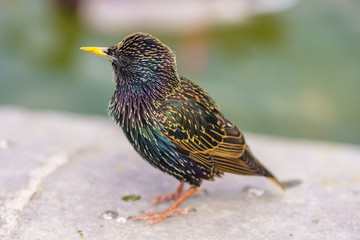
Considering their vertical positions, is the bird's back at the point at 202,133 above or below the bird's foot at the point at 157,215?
above

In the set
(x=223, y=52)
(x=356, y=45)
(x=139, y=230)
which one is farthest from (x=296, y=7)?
(x=139, y=230)

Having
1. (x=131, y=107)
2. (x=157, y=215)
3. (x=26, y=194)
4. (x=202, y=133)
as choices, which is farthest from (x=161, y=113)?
(x=26, y=194)

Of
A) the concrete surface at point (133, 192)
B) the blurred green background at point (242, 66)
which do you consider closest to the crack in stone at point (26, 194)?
the concrete surface at point (133, 192)

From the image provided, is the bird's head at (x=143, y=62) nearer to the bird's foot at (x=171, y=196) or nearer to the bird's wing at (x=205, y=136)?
the bird's wing at (x=205, y=136)

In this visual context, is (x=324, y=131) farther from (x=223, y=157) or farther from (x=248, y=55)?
(x=223, y=157)

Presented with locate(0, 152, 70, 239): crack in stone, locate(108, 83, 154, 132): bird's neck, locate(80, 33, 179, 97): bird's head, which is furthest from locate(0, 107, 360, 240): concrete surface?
locate(80, 33, 179, 97): bird's head

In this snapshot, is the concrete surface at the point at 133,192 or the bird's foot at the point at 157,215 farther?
the bird's foot at the point at 157,215

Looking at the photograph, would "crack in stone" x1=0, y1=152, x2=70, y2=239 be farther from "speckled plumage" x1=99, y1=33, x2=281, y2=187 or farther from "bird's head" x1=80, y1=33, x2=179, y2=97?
"bird's head" x1=80, y1=33, x2=179, y2=97
